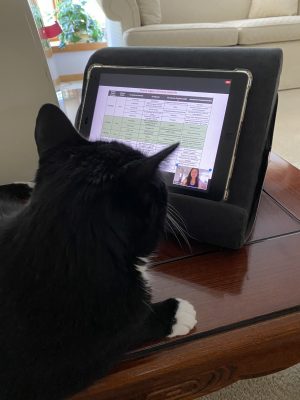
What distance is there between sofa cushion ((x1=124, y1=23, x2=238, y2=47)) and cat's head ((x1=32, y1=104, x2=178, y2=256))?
201 cm

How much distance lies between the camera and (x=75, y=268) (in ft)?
1.27

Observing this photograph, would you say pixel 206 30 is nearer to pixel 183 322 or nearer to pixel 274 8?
pixel 274 8

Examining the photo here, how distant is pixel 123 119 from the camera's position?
0.69m

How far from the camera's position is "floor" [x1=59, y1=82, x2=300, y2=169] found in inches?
50.4

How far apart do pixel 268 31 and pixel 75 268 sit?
247 cm

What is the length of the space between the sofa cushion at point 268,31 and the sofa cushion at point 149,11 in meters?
0.55

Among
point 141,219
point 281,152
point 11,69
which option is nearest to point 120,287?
point 141,219

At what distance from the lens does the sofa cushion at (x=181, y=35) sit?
7.39 ft

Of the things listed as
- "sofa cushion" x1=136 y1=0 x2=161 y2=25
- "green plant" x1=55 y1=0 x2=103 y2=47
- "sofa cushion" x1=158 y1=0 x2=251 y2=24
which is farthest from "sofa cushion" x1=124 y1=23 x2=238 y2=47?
"green plant" x1=55 y1=0 x2=103 y2=47

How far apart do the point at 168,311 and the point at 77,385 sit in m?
0.16

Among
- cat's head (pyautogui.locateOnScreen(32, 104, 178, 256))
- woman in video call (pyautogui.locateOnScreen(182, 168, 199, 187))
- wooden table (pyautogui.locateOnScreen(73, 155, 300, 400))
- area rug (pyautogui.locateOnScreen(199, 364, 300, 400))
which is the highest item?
cat's head (pyautogui.locateOnScreen(32, 104, 178, 256))

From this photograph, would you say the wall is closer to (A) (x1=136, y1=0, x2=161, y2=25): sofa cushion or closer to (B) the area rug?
(B) the area rug

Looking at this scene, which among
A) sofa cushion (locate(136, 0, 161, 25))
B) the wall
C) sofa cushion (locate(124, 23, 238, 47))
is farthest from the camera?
sofa cushion (locate(136, 0, 161, 25))

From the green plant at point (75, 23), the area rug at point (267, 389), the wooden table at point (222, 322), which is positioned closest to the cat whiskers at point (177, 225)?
the wooden table at point (222, 322)
